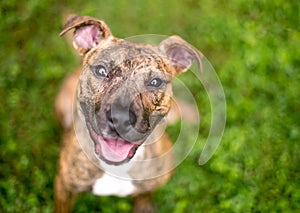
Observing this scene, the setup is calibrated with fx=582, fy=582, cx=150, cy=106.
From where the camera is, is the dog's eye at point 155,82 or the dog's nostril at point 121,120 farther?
the dog's eye at point 155,82

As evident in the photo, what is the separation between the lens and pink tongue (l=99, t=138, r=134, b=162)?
3634 millimetres

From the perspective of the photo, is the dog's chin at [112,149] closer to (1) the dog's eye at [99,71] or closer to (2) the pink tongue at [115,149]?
(2) the pink tongue at [115,149]

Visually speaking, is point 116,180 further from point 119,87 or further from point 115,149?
point 119,87

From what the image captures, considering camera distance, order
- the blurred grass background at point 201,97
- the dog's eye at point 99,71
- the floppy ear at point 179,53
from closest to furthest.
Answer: the dog's eye at point 99,71 → the floppy ear at point 179,53 → the blurred grass background at point 201,97

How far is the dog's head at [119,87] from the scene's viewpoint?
Result: 11.2 ft

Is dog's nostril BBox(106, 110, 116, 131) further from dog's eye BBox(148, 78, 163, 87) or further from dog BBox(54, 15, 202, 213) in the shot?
dog's eye BBox(148, 78, 163, 87)

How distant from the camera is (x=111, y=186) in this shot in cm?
399

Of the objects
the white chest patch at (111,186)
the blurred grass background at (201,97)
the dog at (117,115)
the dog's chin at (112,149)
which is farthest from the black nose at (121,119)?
the blurred grass background at (201,97)

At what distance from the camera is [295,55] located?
5176mm

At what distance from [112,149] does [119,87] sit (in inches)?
16.9

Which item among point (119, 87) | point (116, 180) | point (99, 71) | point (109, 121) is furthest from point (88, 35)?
point (116, 180)

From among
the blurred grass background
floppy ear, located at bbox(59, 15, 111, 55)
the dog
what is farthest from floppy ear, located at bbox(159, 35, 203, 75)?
the blurred grass background

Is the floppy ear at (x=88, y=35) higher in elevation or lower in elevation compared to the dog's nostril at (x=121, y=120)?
higher

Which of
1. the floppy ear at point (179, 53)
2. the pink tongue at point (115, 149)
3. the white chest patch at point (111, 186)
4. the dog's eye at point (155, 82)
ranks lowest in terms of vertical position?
the white chest patch at point (111, 186)
